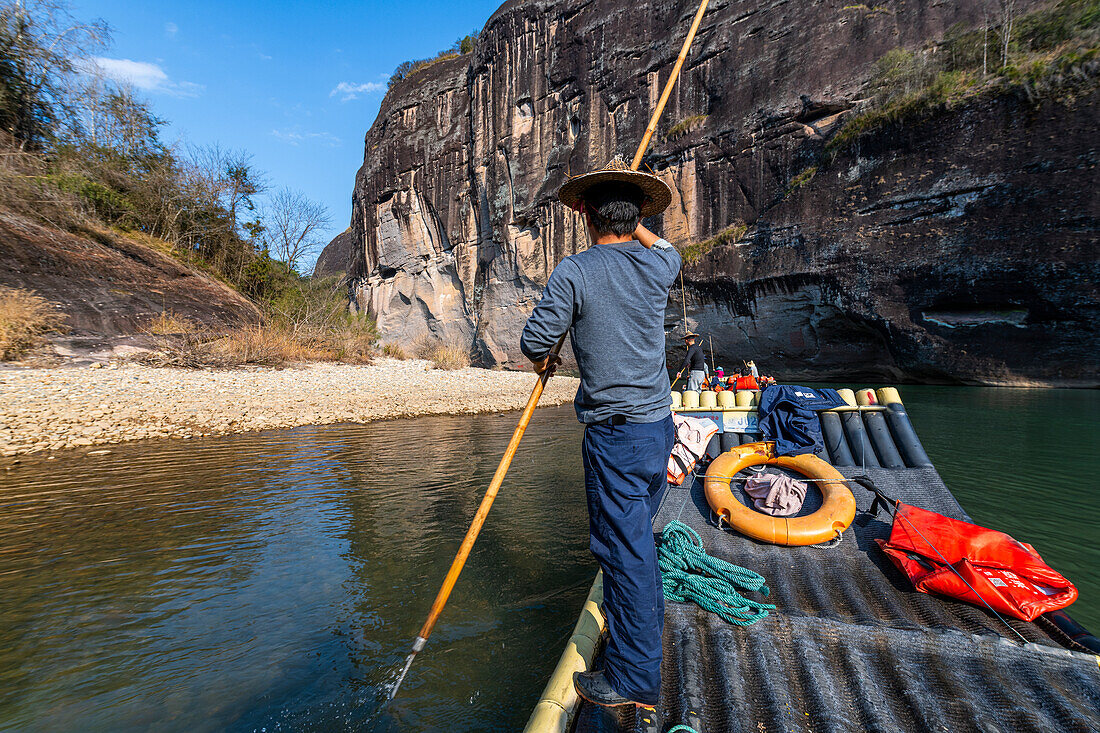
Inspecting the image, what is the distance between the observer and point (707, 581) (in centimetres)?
267

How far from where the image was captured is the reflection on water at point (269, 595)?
220cm

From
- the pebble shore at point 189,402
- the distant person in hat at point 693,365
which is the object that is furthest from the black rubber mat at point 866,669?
the pebble shore at point 189,402

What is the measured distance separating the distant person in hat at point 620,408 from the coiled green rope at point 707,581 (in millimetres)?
654

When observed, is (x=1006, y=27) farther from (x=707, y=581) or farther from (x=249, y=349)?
(x=249, y=349)

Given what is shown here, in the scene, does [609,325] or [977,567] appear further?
[977,567]

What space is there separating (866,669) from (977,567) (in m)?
1.02

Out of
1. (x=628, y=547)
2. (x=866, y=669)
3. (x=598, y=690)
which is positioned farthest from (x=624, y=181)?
(x=866, y=669)

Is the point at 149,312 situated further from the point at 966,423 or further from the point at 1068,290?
the point at 1068,290

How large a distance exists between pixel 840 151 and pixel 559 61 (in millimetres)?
15776

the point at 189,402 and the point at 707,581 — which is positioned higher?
the point at 189,402

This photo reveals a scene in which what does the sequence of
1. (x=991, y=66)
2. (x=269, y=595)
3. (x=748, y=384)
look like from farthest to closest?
(x=991, y=66), (x=748, y=384), (x=269, y=595)

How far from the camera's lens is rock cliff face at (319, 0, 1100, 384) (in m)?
13.8

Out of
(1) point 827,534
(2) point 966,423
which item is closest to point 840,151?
(2) point 966,423

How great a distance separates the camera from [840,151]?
57.3 ft
